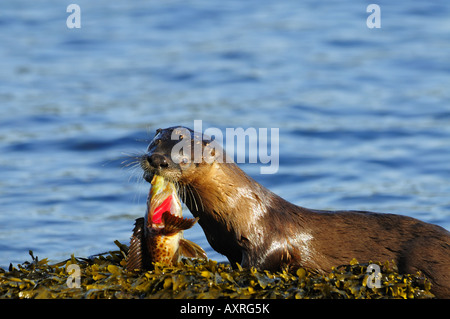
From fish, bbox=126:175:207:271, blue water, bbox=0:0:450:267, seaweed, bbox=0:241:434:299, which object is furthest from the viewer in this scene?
blue water, bbox=0:0:450:267

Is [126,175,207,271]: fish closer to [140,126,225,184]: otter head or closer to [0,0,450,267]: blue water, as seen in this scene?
[140,126,225,184]: otter head

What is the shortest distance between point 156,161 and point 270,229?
0.97 m

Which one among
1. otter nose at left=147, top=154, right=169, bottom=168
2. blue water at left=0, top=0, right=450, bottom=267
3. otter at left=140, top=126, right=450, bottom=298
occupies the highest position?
blue water at left=0, top=0, right=450, bottom=267

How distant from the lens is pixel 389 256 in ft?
20.2

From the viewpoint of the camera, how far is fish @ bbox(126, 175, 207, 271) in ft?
18.9

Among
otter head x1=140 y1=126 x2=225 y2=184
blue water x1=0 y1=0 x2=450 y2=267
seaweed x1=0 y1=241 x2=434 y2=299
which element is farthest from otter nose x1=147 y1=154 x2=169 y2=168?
blue water x1=0 y1=0 x2=450 y2=267

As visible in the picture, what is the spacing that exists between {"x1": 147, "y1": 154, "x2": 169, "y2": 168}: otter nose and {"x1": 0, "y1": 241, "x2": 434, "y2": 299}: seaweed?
0.66 metres

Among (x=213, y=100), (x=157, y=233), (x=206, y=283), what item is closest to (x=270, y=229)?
(x=206, y=283)

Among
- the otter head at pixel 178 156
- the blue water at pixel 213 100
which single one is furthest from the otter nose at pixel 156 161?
the blue water at pixel 213 100

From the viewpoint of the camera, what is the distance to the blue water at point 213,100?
991 cm

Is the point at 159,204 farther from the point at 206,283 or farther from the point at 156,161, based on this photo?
the point at 206,283

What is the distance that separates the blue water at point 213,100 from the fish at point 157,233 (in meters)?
2.61

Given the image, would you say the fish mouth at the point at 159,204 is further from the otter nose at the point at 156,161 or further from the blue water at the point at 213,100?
the blue water at the point at 213,100

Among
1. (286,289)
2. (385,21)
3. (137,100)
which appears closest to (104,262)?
(286,289)
